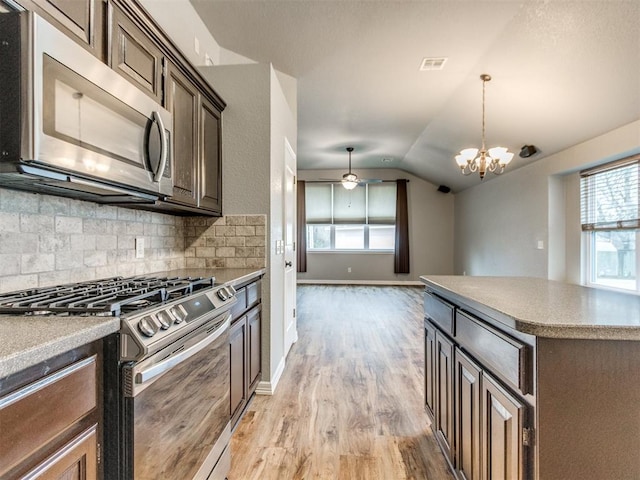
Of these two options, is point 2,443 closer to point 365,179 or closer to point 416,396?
point 416,396

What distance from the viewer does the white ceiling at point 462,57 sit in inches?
102

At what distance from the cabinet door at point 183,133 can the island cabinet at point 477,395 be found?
159 centimetres

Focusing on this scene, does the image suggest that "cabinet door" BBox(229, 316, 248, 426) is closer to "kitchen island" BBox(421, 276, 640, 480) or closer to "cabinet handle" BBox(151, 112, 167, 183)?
"cabinet handle" BBox(151, 112, 167, 183)

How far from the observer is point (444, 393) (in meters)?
1.68

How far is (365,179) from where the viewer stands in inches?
332

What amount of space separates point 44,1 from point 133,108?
0.39m

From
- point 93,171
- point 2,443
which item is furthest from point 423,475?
point 93,171

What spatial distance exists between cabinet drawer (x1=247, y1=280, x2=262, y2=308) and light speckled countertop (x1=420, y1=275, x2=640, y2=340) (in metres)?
1.17

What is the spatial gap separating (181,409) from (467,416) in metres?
1.11

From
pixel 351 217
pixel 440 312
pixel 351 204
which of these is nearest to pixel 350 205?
pixel 351 204

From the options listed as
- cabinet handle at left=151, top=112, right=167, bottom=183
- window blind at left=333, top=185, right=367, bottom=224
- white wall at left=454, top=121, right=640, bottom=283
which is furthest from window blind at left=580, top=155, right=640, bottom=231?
window blind at left=333, top=185, right=367, bottom=224

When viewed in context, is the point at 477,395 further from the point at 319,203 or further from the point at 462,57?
the point at 319,203

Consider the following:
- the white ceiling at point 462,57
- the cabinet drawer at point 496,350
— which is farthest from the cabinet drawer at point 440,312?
the white ceiling at point 462,57

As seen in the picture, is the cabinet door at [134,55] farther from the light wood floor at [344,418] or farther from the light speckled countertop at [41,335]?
the light wood floor at [344,418]
